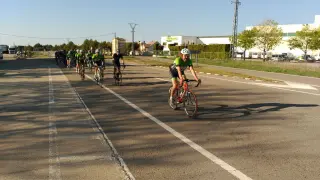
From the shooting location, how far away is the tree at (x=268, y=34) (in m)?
55.2

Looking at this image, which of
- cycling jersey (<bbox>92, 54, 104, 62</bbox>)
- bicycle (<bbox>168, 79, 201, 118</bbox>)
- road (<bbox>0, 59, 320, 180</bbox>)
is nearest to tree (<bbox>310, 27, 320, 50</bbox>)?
cycling jersey (<bbox>92, 54, 104, 62</bbox>)

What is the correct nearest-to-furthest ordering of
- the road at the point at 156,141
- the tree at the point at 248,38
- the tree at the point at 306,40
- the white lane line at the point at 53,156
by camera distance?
the white lane line at the point at 53,156
the road at the point at 156,141
the tree at the point at 306,40
the tree at the point at 248,38

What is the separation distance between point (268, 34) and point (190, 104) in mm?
51984

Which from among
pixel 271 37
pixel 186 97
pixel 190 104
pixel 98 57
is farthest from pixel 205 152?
pixel 271 37

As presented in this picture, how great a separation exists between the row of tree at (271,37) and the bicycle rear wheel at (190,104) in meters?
49.2

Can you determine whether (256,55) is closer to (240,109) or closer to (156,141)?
(240,109)

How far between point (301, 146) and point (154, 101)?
594cm

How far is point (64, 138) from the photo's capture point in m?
6.10

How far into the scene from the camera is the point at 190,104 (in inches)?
327

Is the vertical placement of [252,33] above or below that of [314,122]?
above

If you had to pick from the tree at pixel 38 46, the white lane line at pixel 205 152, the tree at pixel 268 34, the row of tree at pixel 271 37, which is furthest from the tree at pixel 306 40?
the tree at pixel 38 46

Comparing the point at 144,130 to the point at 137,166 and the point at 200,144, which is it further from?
the point at 137,166

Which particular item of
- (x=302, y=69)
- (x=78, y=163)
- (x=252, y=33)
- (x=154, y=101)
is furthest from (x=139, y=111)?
(x=252, y=33)

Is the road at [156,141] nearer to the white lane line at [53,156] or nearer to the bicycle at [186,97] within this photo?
the white lane line at [53,156]
